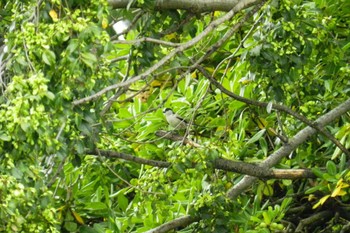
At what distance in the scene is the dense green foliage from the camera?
4.19 metres

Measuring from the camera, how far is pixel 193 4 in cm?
556

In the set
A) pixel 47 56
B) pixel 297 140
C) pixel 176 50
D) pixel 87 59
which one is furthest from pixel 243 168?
pixel 47 56

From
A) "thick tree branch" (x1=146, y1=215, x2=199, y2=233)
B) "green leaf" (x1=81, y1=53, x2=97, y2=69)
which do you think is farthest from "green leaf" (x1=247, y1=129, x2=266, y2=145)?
"green leaf" (x1=81, y1=53, x2=97, y2=69)

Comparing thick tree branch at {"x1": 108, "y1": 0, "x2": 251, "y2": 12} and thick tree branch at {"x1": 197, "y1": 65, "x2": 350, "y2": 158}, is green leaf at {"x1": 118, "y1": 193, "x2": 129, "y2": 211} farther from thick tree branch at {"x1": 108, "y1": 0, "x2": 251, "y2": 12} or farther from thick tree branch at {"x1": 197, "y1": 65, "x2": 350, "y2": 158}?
thick tree branch at {"x1": 108, "y1": 0, "x2": 251, "y2": 12}

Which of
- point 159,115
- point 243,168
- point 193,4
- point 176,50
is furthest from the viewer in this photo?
point 159,115

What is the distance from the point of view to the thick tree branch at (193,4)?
17.2 ft

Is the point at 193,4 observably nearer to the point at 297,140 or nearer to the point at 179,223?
the point at 297,140

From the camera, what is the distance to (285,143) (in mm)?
6359

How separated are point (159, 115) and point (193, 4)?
184cm

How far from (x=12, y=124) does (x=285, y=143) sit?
105 inches

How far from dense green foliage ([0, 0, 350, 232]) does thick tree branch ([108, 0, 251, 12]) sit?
0.21 ft

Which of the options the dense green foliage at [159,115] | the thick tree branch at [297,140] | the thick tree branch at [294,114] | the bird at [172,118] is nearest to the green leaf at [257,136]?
the dense green foliage at [159,115]

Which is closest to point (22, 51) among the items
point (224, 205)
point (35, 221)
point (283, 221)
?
point (35, 221)

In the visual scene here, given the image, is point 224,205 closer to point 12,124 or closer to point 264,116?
point 264,116
